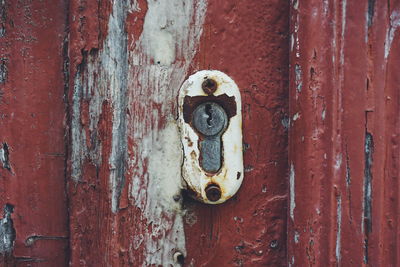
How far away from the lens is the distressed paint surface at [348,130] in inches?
17.8

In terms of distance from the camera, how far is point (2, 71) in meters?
0.53

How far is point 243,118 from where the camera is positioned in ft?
→ 1.62

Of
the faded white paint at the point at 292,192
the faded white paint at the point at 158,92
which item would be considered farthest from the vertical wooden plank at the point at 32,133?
the faded white paint at the point at 292,192

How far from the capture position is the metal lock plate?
0.47m

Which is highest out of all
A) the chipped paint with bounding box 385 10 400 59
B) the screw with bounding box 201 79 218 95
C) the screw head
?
the chipped paint with bounding box 385 10 400 59

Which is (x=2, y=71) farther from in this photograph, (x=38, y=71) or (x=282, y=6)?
(x=282, y=6)

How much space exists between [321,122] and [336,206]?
0.10m

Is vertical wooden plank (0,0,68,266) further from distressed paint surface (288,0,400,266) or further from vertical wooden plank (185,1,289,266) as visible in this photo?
distressed paint surface (288,0,400,266)

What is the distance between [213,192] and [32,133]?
258 millimetres

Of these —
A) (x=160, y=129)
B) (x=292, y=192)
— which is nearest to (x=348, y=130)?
(x=292, y=192)

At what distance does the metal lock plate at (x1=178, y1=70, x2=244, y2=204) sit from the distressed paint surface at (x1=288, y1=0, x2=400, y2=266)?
0.08 m

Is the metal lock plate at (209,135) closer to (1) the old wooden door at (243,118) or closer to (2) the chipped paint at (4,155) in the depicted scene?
(1) the old wooden door at (243,118)

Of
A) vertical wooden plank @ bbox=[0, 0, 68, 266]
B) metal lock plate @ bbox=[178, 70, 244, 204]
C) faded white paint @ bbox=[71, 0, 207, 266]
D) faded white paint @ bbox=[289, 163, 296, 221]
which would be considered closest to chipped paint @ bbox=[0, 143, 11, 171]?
vertical wooden plank @ bbox=[0, 0, 68, 266]

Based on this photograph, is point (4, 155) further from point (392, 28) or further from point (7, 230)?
point (392, 28)
